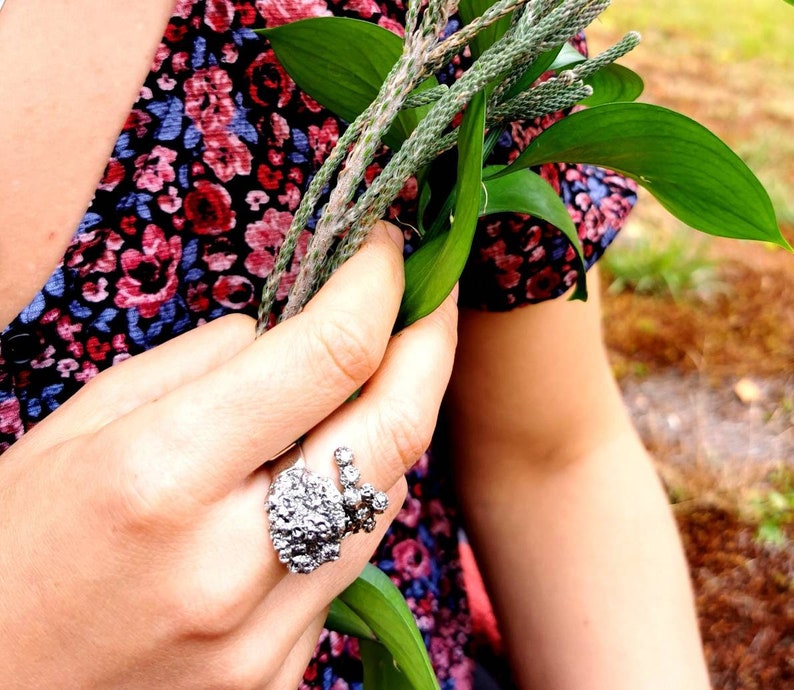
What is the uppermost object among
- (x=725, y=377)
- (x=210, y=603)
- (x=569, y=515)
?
(x=210, y=603)

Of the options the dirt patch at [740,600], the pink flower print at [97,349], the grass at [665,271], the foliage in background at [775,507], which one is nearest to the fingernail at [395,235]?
the pink flower print at [97,349]

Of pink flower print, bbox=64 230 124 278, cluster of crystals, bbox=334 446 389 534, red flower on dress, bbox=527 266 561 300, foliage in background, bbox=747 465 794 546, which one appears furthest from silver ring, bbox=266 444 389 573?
foliage in background, bbox=747 465 794 546

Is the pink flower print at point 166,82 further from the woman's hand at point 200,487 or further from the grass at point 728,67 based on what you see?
the grass at point 728,67

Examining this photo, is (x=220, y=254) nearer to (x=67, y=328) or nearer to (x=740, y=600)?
(x=67, y=328)

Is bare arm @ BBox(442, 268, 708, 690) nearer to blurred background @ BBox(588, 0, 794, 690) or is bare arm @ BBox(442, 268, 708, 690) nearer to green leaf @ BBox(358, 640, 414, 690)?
green leaf @ BBox(358, 640, 414, 690)

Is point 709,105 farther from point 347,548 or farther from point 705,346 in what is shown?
point 347,548

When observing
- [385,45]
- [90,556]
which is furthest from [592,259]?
[90,556]

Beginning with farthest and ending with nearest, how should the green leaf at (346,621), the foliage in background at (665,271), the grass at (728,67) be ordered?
the grass at (728,67) < the foliage in background at (665,271) < the green leaf at (346,621)

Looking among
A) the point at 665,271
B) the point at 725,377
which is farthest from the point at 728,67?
the point at 725,377
